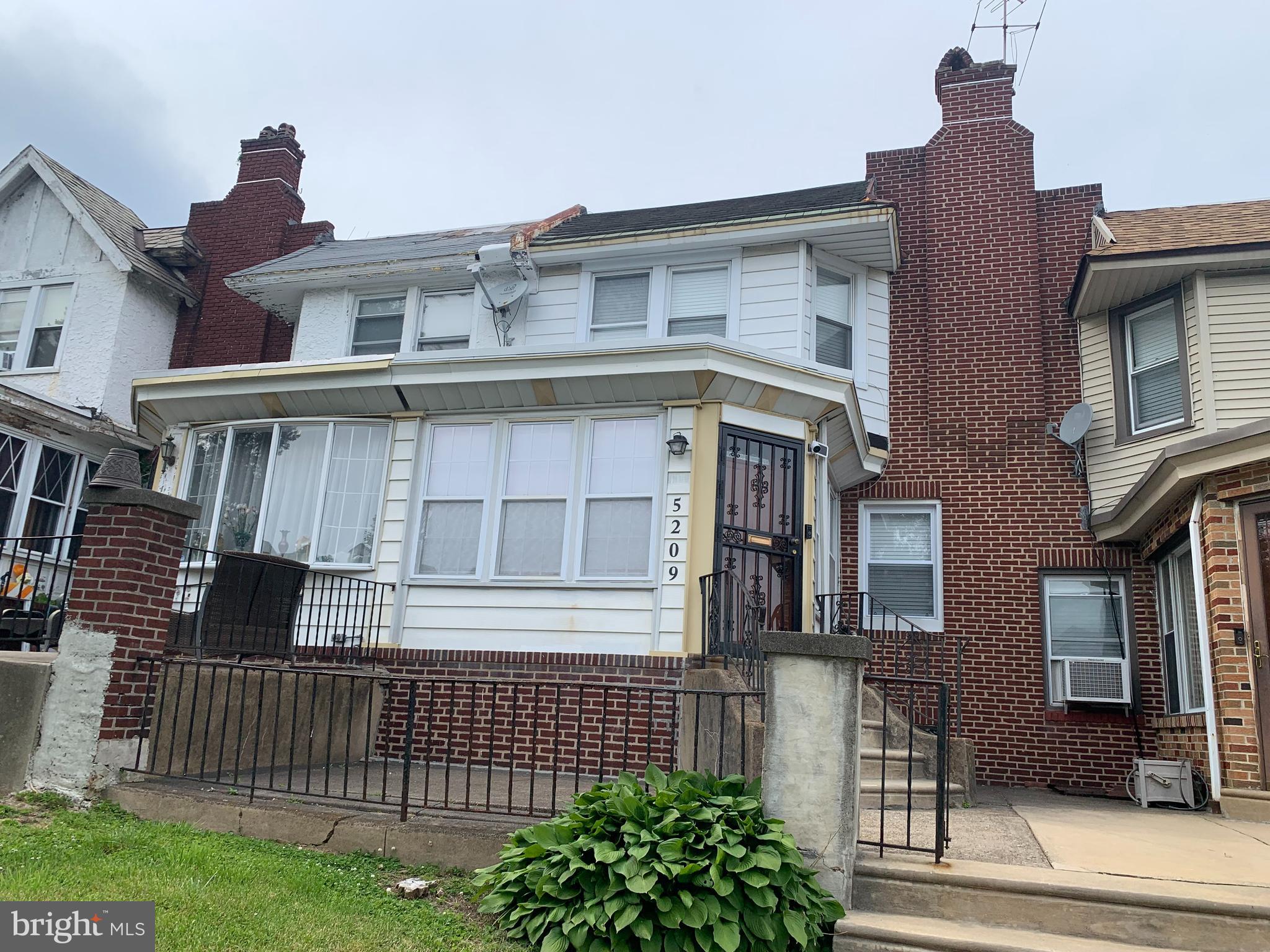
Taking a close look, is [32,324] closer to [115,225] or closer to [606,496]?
[115,225]

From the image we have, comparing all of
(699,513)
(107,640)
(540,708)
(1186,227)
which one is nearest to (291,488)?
(540,708)

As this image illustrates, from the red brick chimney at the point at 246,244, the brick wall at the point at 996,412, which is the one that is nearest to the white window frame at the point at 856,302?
the brick wall at the point at 996,412

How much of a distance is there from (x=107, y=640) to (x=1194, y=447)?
856cm

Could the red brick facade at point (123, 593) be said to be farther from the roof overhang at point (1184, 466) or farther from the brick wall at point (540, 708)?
the roof overhang at point (1184, 466)

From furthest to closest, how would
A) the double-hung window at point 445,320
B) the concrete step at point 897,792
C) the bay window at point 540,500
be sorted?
the double-hung window at point 445,320
the bay window at point 540,500
the concrete step at point 897,792

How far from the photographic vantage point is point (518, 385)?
380 inches

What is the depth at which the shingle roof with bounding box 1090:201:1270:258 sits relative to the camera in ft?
34.0

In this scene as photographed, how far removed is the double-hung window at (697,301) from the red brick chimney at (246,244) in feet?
23.1

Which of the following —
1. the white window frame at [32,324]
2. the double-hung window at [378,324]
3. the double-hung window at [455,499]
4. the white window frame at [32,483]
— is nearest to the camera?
the double-hung window at [455,499]

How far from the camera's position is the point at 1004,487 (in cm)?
1136

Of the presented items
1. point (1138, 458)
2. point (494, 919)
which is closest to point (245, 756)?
point (494, 919)

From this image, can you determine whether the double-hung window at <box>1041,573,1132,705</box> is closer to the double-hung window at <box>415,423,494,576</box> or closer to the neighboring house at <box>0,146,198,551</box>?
the double-hung window at <box>415,423,494,576</box>

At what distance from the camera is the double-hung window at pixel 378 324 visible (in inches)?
519

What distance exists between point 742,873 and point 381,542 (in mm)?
6426
